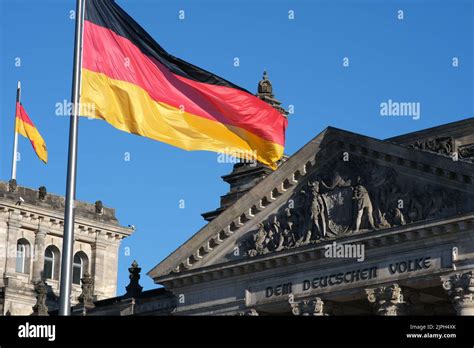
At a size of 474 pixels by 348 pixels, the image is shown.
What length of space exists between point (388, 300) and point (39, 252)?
39532 mm

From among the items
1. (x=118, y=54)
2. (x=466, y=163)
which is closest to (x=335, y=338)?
(x=118, y=54)

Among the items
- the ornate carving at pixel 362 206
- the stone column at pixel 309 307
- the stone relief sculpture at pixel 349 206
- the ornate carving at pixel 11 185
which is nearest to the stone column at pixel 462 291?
the stone relief sculpture at pixel 349 206

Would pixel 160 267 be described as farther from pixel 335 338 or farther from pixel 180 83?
pixel 335 338

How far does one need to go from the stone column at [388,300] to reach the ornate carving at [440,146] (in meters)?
6.10

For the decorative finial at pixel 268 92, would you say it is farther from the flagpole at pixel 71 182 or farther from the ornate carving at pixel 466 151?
the flagpole at pixel 71 182

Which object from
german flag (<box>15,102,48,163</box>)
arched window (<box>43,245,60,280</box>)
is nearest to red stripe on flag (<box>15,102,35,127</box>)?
german flag (<box>15,102,48,163</box>)

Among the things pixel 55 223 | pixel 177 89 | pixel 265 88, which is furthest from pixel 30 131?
pixel 55 223

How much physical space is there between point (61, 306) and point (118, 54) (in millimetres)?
7213

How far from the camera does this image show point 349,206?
2233 inches

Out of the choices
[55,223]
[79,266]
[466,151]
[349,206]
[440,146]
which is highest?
[55,223]

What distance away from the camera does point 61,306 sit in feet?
90.4

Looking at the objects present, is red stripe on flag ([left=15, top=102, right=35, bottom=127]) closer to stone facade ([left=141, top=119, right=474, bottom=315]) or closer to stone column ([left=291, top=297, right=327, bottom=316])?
stone facade ([left=141, top=119, right=474, bottom=315])

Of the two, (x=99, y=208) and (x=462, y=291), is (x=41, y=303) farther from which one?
(x=462, y=291)

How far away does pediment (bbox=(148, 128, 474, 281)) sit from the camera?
53688mm
